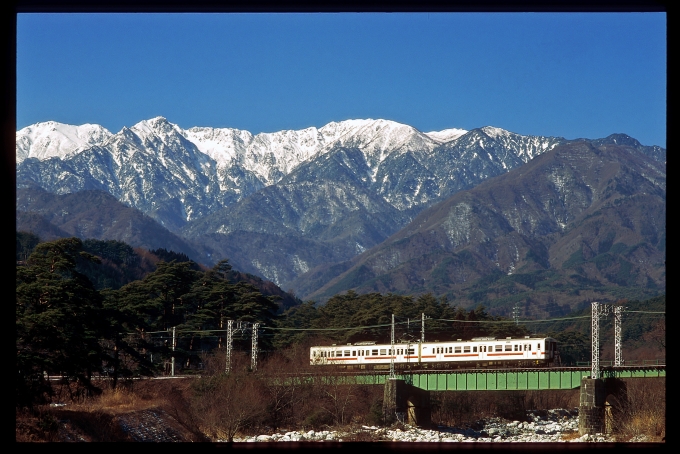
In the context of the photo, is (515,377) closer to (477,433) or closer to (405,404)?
(477,433)

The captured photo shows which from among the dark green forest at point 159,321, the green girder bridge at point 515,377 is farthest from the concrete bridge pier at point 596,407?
the dark green forest at point 159,321

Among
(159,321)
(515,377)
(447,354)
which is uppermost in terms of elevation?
(159,321)

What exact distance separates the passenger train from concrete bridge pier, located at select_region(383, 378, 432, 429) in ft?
7.62

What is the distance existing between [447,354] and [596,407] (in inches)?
411

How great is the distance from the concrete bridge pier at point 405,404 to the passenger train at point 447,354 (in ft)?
7.62

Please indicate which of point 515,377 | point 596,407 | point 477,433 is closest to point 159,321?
point 477,433

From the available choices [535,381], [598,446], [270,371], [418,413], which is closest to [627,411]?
[535,381]

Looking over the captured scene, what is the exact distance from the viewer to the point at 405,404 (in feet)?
164

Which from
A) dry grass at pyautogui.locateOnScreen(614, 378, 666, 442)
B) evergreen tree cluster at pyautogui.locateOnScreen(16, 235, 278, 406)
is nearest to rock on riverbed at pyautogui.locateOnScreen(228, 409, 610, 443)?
dry grass at pyautogui.locateOnScreen(614, 378, 666, 442)

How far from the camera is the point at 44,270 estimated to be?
1310 inches

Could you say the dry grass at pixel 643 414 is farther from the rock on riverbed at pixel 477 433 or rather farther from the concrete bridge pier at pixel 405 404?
the concrete bridge pier at pixel 405 404

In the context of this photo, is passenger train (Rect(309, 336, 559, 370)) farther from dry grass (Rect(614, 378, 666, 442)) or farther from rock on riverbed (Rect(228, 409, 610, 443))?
dry grass (Rect(614, 378, 666, 442))

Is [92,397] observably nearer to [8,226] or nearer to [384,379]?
[384,379]
